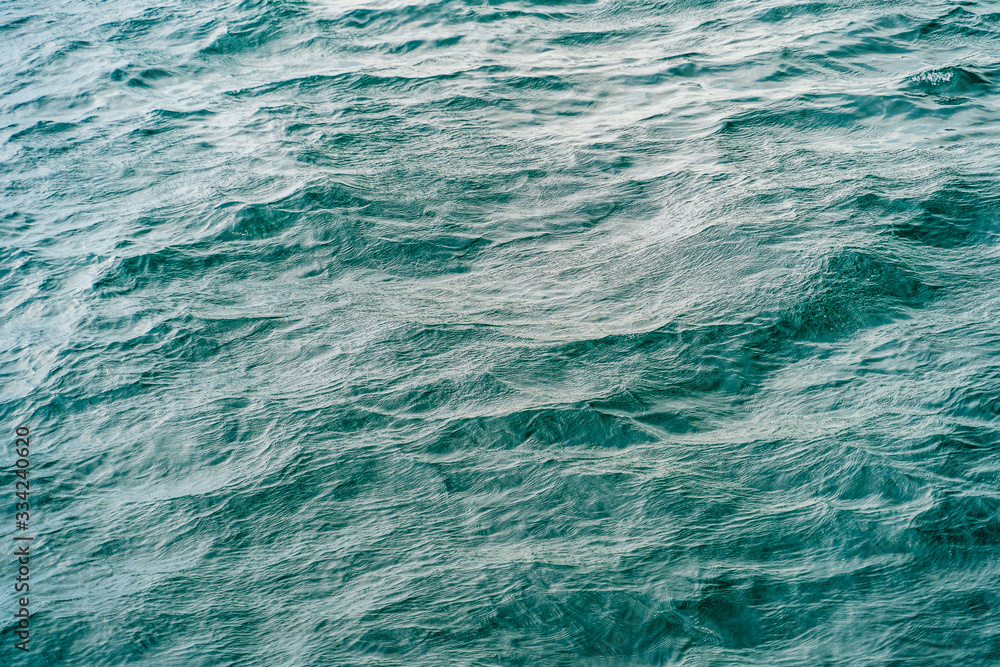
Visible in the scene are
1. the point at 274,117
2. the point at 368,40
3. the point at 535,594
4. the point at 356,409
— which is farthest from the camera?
the point at 368,40

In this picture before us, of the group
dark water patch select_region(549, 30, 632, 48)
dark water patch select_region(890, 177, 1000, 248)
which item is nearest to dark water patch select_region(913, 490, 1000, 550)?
dark water patch select_region(890, 177, 1000, 248)

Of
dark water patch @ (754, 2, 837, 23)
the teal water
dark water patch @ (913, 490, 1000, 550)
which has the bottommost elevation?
dark water patch @ (913, 490, 1000, 550)

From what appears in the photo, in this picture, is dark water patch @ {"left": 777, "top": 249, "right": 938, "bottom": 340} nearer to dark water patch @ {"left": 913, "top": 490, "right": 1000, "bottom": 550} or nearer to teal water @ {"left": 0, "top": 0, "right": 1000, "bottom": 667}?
teal water @ {"left": 0, "top": 0, "right": 1000, "bottom": 667}

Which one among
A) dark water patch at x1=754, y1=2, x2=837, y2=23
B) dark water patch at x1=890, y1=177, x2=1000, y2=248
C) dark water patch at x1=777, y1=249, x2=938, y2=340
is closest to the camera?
dark water patch at x1=777, y1=249, x2=938, y2=340

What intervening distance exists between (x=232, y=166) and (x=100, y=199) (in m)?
0.80

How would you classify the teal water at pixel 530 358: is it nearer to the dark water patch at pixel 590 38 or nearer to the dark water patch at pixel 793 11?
→ the dark water patch at pixel 793 11

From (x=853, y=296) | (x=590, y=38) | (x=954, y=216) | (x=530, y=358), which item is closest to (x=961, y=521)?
(x=853, y=296)

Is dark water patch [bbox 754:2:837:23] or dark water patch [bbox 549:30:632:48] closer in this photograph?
dark water patch [bbox 754:2:837:23]

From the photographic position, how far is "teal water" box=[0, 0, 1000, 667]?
→ 2.07 m

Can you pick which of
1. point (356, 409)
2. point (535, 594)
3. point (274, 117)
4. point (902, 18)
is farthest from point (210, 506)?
point (902, 18)

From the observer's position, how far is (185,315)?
11.6 ft

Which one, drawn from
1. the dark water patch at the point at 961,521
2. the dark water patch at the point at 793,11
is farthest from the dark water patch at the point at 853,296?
the dark water patch at the point at 793,11

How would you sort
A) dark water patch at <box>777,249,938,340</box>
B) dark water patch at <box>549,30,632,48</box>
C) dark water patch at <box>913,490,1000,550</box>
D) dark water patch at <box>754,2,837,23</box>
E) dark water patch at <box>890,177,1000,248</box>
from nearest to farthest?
dark water patch at <box>913,490,1000,550</box> < dark water patch at <box>777,249,938,340</box> < dark water patch at <box>890,177,1000,248</box> < dark water patch at <box>754,2,837,23</box> < dark water patch at <box>549,30,632,48</box>

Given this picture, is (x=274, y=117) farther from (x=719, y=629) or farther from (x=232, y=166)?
(x=719, y=629)
